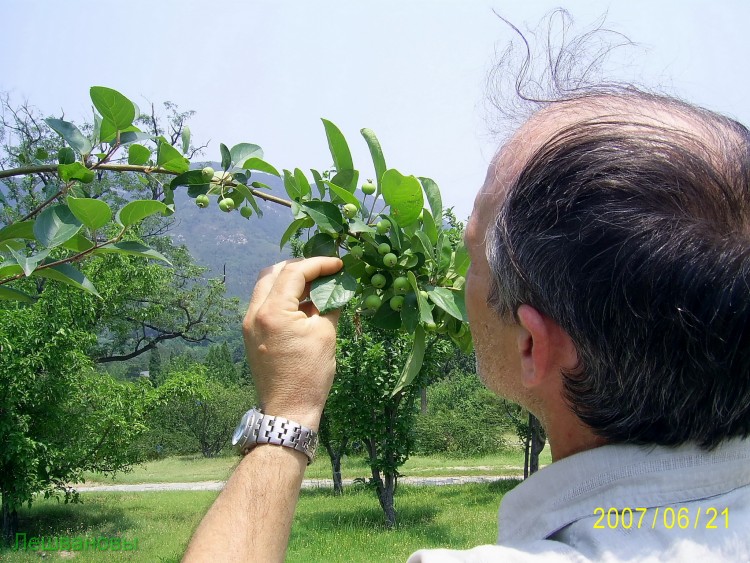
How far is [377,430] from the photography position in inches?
393

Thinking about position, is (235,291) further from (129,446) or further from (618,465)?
(618,465)

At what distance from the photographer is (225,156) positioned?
153 cm

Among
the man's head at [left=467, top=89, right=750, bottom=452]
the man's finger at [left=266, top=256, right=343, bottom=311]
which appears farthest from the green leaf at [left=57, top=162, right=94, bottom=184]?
the man's head at [left=467, top=89, right=750, bottom=452]

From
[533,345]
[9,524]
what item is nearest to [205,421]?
[9,524]

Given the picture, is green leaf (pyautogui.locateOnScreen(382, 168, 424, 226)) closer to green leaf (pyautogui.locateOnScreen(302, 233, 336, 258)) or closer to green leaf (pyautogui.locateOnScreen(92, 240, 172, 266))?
green leaf (pyautogui.locateOnScreen(302, 233, 336, 258))

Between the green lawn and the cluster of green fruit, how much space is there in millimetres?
15867

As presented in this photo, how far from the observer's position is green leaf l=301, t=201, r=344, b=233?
1.35m

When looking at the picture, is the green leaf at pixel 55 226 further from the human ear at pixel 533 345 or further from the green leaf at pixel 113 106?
the human ear at pixel 533 345

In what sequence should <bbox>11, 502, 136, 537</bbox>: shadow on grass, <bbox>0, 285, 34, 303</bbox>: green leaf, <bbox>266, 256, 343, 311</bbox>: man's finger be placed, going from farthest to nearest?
<bbox>11, 502, 136, 537</bbox>: shadow on grass → <bbox>0, 285, 34, 303</bbox>: green leaf → <bbox>266, 256, 343, 311</bbox>: man's finger

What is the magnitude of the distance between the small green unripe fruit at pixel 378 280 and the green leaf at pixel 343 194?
16 centimetres

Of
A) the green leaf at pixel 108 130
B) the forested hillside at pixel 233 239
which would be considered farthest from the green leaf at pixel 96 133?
the forested hillside at pixel 233 239

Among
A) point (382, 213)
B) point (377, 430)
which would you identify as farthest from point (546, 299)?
point (377, 430)

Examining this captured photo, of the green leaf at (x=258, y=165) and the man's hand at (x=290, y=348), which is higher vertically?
the green leaf at (x=258, y=165)

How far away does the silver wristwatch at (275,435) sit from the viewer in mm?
1034
